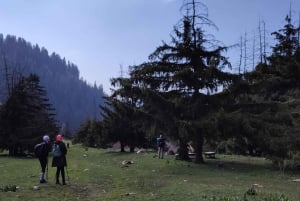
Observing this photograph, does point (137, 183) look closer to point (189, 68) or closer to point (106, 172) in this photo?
point (106, 172)

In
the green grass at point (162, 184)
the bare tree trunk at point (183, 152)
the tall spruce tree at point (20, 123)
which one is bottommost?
the green grass at point (162, 184)

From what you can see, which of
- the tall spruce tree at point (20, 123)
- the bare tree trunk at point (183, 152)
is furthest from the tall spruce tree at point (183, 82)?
the tall spruce tree at point (20, 123)

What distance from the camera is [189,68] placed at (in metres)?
29.4

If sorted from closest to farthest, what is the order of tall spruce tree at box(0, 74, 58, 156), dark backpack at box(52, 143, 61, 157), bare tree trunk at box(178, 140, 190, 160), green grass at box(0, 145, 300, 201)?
green grass at box(0, 145, 300, 201) < dark backpack at box(52, 143, 61, 157) < bare tree trunk at box(178, 140, 190, 160) < tall spruce tree at box(0, 74, 58, 156)

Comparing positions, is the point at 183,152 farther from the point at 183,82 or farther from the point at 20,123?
the point at 20,123

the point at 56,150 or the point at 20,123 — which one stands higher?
the point at 20,123

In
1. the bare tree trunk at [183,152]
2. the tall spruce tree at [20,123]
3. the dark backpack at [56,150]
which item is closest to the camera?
the dark backpack at [56,150]

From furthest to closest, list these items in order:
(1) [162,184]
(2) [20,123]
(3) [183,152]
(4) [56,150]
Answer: (2) [20,123] < (3) [183,152] < (4) [56,150] < (1) [162,184]

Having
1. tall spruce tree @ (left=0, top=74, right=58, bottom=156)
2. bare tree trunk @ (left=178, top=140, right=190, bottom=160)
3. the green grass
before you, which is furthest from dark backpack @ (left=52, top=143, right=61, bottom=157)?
tall spruce tree @ (left=0, top=74, right=58, bottom=156)

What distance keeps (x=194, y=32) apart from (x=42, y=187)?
1622cm

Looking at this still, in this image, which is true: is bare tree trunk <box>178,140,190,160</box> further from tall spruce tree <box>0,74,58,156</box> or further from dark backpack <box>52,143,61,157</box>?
tall spruce tree <box>0,74,58,156</box>

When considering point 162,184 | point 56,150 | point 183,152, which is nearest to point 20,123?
point 183,152

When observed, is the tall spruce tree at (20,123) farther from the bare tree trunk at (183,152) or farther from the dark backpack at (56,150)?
the dark backpack at (56,150)

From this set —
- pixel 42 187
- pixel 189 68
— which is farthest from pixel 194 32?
pixel 42 187
